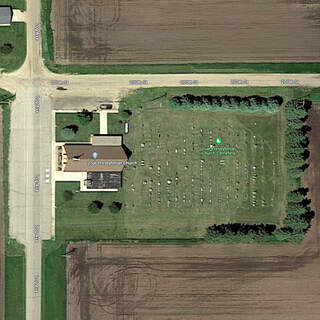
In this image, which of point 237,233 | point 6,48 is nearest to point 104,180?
point 237,233

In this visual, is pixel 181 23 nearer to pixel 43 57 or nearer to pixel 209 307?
pixel 43 57

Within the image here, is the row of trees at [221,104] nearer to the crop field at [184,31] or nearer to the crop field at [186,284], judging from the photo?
the crop field at [184,31]

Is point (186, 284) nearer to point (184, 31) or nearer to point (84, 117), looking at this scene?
point (84, 117)

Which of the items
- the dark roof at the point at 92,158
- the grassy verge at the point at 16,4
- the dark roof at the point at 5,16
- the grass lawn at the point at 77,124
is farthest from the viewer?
the grassy verge at the point at 16,4

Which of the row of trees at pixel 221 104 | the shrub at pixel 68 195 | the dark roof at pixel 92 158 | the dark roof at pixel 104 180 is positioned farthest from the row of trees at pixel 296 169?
the shrub at pixel 68 195

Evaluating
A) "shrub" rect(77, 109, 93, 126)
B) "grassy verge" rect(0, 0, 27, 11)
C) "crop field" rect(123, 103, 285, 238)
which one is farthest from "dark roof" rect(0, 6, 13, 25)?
"crop field" rect(123, 103, 285, 238)
